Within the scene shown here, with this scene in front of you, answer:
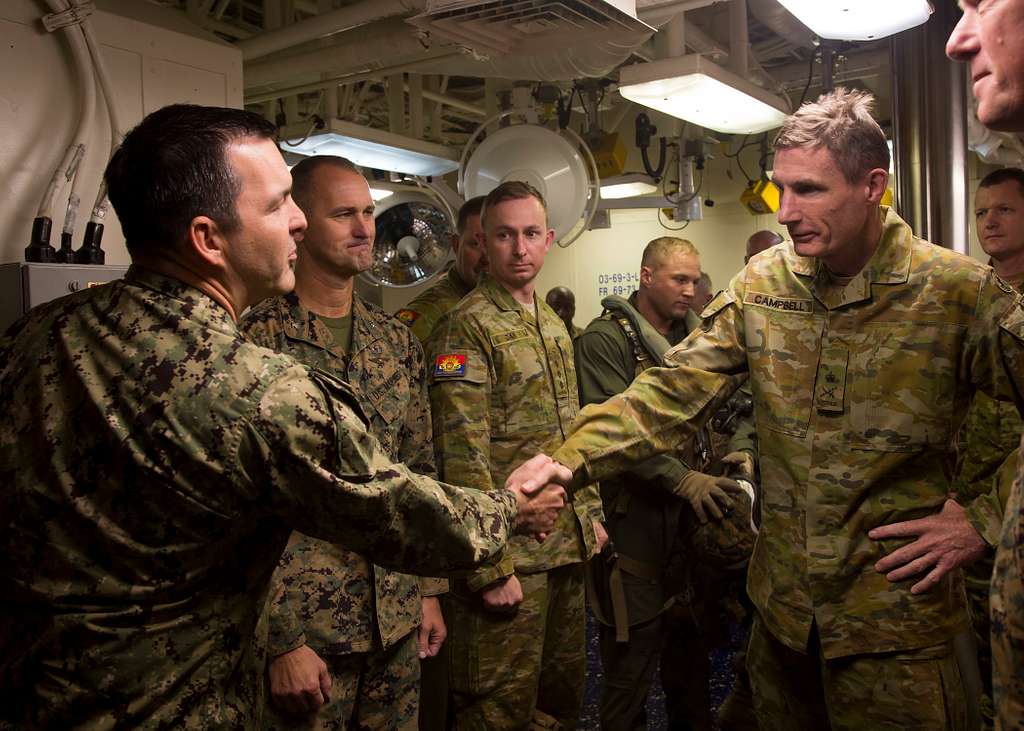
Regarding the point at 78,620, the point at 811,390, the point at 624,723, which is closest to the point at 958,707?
the point at 811,390

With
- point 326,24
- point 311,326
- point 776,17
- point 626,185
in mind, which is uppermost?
point 776,17

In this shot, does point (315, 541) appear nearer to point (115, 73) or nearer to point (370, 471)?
point (370, 471)

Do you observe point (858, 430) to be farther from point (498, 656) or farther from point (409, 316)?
point (409, 316)

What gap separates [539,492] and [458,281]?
2038 mm

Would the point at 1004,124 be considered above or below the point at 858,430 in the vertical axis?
above

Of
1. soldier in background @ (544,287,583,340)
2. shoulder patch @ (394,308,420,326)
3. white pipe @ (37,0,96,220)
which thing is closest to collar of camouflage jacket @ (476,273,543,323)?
shoulder patch @ (394,308,420,326)

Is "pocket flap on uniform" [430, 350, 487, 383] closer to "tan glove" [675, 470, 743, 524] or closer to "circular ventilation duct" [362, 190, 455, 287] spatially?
"tan glove" [675, 470, 743, 524]

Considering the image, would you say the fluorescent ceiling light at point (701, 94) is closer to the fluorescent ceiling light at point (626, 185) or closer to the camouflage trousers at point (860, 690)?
the fluorescent ceiling light at point (626, 185)

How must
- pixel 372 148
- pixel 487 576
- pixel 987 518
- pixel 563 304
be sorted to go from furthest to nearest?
pixel 563 304 < pixel 372 148 < pixel 487 576 < pixel 987 518

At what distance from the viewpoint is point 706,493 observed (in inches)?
120

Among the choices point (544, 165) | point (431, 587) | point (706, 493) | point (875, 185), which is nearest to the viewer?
point (875, 185)

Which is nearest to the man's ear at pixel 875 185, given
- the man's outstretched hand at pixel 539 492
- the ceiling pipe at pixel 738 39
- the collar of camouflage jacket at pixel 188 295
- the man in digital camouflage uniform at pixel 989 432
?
the man in digital camouflage uniform at pixel 989 432

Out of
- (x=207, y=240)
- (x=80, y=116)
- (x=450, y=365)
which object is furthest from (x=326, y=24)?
(x=207, y=240)

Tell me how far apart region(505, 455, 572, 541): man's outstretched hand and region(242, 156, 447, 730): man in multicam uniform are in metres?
0.31
